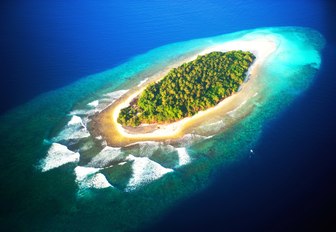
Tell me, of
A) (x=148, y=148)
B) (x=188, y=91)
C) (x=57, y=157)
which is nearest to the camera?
(x=57, y=157)

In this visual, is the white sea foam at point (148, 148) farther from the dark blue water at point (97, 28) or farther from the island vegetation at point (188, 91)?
the dark blue water at point (97, 28)

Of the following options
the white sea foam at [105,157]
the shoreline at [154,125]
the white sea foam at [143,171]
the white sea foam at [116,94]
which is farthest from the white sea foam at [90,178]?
the white sea foam at [116,94]

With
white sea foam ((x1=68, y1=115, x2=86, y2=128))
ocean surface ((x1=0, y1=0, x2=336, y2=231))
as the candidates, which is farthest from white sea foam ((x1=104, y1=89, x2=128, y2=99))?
white sea foam ((x1=68, y1=115, x2=86, y2=128))

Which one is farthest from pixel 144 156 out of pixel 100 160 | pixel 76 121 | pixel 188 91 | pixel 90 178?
pixel 188 91

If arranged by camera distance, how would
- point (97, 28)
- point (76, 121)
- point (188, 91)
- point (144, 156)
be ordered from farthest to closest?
point (97, 28) < point (188, 91) < point (76, 121) < point (144, 156)

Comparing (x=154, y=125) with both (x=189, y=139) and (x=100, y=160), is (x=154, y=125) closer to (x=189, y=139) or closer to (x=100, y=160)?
(x=189, y=139)

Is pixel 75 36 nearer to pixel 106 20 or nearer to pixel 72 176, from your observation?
pixel 106 20
